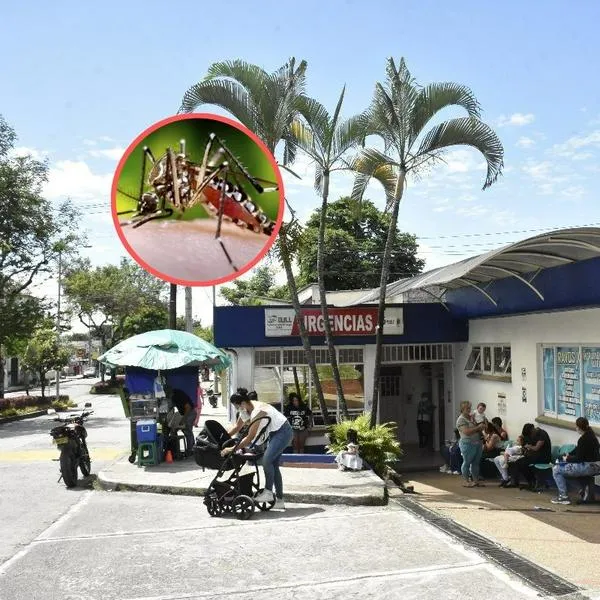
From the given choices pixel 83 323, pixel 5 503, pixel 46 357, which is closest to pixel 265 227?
pixel 5 503

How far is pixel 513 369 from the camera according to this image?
44.6 feet

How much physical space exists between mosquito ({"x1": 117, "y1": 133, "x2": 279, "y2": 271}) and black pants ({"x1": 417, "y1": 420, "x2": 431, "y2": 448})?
9.85 meters

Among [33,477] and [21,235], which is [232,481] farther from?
[21,235]

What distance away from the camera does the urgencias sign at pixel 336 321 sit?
49.9 feet

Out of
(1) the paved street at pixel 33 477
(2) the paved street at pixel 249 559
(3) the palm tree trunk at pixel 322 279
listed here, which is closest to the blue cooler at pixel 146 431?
(1) the paved street at pixel 33 477

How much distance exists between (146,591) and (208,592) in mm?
528

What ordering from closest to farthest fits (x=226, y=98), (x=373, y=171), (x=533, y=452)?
(x=533, y=452), (x=226, y=98), (x=373, y=171)

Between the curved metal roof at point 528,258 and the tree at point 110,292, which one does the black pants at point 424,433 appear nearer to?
the curved metal roof at point 528,258

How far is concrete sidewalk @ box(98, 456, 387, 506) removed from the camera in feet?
30.7

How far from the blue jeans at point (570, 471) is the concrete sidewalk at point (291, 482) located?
2525mm

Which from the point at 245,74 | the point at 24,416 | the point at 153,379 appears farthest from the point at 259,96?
the point at 24,416

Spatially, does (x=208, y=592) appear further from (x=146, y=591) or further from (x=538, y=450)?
(x=538, y=450)

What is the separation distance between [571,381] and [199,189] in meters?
7.01

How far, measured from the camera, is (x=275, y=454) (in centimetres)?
866
